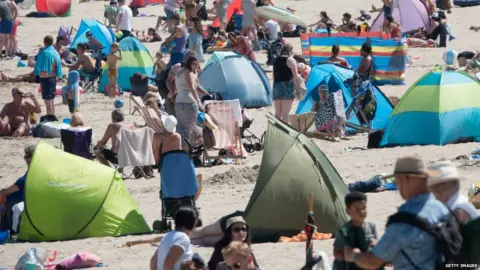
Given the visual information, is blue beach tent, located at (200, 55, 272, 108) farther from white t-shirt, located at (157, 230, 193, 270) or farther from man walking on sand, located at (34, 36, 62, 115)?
white t-shirt, located at (157, 230, 193, 270)

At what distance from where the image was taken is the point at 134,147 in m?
15.6

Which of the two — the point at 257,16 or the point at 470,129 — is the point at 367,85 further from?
the point at 257,16

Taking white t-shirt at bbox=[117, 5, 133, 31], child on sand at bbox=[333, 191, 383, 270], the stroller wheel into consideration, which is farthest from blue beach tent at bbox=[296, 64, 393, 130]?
child on sand at bbox=[333, 191, 383, 270]

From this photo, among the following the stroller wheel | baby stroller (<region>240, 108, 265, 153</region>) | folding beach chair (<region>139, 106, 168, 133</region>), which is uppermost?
folding beach chair (<region>139, 106, 168, 133</region>)

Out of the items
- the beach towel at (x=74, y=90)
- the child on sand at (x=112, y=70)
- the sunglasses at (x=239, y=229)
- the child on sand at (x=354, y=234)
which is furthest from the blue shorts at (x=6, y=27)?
the child on sand at (x=354, y=234)

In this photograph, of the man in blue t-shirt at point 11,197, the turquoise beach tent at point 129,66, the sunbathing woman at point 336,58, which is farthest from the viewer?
the turquoise beach tent at point 129,66

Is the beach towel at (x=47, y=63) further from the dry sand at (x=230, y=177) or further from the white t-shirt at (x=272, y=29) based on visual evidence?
the white t-shirt at (x=272, y=29)

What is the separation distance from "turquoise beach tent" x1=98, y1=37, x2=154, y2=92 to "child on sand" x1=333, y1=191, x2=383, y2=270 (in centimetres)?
1547

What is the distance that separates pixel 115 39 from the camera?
2678cm

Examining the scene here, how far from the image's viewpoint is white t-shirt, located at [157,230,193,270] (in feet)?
28.4

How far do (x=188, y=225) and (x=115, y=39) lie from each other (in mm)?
18237

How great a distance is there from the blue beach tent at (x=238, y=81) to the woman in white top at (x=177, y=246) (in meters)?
11.5

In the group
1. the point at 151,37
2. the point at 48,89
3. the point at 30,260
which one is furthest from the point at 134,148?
the point at 151,37

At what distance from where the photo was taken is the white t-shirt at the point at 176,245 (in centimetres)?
866
